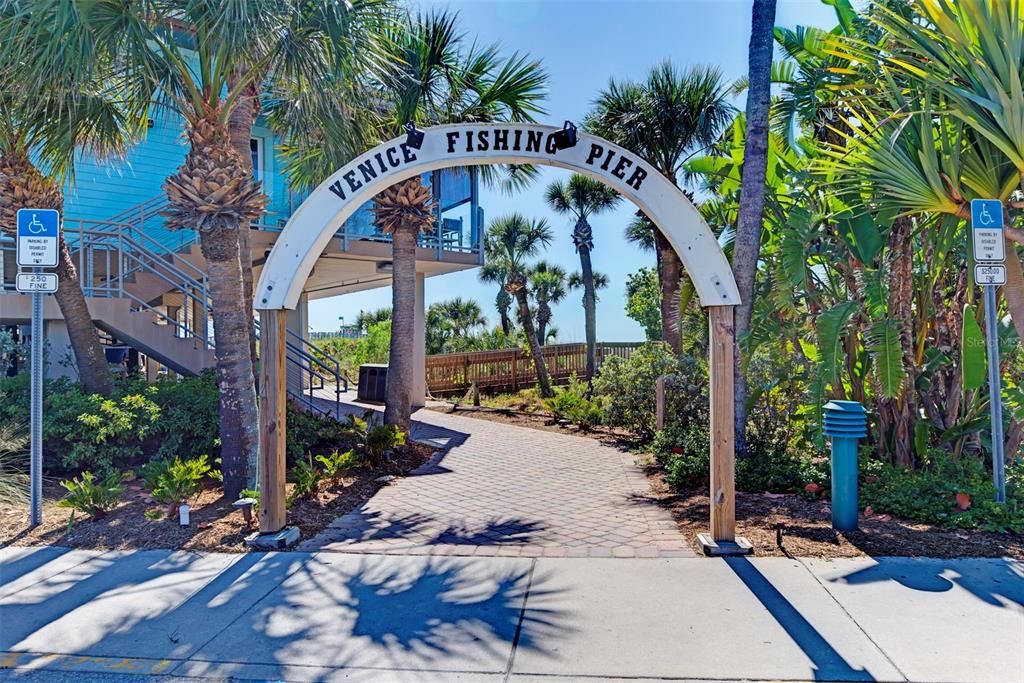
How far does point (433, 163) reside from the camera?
19.2ft

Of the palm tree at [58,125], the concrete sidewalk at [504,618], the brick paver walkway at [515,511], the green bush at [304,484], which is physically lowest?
the concrete sidewalk at [504,618]

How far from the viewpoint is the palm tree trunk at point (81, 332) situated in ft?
29.3

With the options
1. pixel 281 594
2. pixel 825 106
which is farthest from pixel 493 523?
pixel 825 106

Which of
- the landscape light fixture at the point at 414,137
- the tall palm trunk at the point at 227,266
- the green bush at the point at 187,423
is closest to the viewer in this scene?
the landscape light fixture at the point at 414,137

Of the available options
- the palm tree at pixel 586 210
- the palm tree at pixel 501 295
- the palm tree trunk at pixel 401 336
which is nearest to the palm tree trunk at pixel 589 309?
the palm tree at pixel 586 210

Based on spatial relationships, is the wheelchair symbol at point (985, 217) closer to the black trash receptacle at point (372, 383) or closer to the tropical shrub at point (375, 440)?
the tropical shrub at point (375, 440)

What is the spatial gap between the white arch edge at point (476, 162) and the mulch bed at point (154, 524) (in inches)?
80.4

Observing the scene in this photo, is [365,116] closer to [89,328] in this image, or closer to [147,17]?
[147,17]

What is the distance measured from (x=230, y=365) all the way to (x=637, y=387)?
6.99 metres

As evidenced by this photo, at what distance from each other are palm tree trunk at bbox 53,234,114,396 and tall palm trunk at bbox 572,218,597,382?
12505mm

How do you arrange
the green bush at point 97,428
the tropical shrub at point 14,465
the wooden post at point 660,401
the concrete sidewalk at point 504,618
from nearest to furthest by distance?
the concrete sidewalk at point 504,618 → the tropical shrub at point 14,465 → the green bush at point 97,428 → the wooden post at point 660,401

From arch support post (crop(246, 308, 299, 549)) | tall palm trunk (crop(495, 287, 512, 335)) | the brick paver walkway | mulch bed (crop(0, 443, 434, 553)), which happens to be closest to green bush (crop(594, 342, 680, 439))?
the brick paver walkway

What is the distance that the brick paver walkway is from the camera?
18.7 ft

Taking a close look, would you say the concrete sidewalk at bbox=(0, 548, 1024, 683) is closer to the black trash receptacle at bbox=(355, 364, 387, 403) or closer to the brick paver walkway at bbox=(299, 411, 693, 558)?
the brick paver walkway at bbox=(299, 411, 693, 558)
